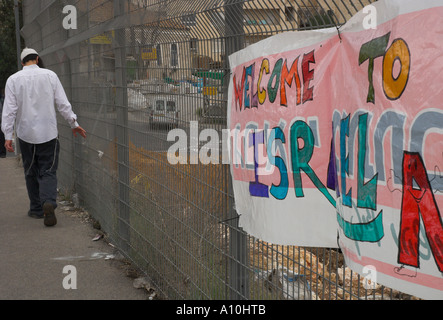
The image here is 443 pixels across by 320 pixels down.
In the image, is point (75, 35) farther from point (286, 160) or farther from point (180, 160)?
point (286, 160)

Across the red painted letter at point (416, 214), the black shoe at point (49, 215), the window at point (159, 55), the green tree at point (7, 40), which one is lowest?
the black shoe at point (49, 215)

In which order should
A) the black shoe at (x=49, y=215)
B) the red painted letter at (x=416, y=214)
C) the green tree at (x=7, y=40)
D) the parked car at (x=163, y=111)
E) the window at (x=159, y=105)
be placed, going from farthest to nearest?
the green tree at (x=7, y=40)
the black shoe at (x=49, y=215)
the window at (x=159, y=105)
the parked car at (x=163, y=111)
the red painted letter at (x=416, y=214)

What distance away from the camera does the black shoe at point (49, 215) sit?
7.31m

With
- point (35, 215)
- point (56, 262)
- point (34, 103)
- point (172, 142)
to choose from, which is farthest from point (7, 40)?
point (172, 142)

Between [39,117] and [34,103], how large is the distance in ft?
0.61

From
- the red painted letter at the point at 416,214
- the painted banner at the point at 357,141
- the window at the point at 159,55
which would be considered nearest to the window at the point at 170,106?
the window at the point at 159,55

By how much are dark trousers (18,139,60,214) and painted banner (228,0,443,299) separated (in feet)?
15.9

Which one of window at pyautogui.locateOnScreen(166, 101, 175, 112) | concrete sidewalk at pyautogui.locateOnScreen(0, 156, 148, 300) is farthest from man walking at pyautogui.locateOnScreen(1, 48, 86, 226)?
window at pyautogui.locateOnScreen(166, 101, 175, 112)

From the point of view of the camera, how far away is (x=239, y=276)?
3463mm

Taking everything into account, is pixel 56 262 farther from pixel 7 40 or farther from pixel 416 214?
pixel 7 40

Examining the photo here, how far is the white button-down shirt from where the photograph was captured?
7398 mm

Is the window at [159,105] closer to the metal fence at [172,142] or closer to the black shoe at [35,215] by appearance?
the metal fence at [172,142]

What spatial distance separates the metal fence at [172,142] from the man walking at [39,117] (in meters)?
0.40

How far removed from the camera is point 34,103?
7.46 m
